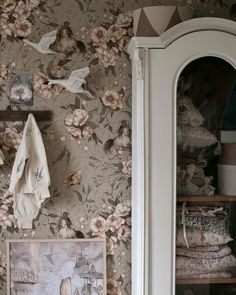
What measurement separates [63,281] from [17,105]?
0.73 meters

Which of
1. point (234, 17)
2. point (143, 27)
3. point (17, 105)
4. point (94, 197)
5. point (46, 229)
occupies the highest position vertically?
point (234, 17)

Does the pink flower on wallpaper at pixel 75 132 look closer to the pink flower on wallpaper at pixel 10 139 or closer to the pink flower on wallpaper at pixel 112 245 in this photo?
the pink flower on wallpaper at pixel 10 139

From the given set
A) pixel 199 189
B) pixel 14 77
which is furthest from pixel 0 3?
pixel 199 189

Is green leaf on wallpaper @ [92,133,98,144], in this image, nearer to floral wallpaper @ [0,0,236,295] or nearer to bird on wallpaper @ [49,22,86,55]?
floral wallpaper @ [0,0,236,295]

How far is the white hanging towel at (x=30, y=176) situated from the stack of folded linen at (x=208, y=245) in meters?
0.56

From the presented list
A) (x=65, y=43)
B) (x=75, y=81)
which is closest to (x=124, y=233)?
(x=75, y=81)

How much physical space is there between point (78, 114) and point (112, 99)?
0.15 metres

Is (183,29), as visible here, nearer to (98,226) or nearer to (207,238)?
(207,238)

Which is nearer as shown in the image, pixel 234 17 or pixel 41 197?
pixel 41 197

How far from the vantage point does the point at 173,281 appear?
1539mm

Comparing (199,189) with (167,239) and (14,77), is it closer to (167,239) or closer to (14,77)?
(167,239)

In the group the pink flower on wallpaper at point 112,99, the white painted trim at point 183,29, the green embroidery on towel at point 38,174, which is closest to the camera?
the white painted trim at point 183,29

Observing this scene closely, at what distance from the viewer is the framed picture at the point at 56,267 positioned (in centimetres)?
178

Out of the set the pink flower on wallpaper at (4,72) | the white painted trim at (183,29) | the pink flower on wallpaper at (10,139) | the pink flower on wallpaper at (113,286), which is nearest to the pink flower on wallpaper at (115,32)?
the white painted trim at (183,29)
